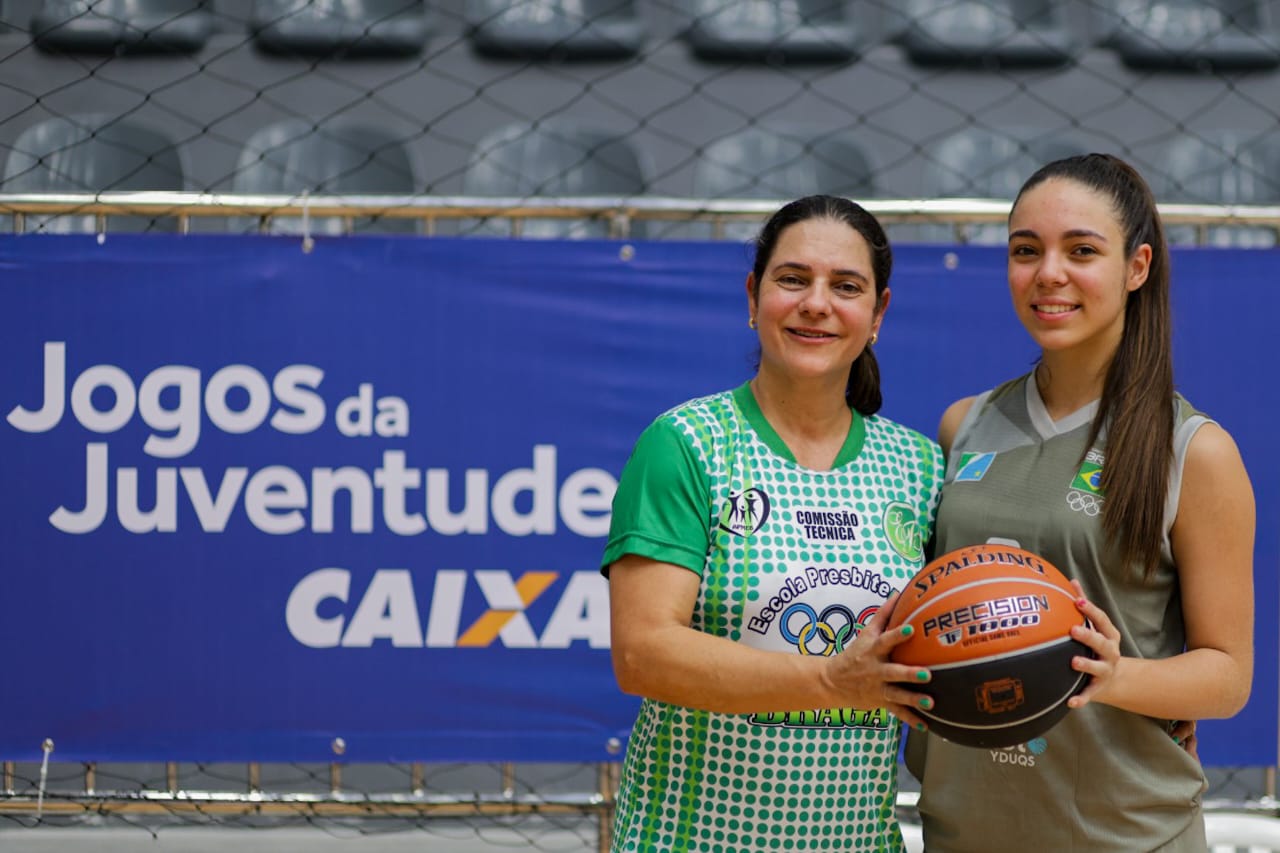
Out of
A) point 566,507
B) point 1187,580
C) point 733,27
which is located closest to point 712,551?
point 1187,580

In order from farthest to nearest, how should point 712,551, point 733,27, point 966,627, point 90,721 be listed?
point 733,27
point 90,721
point 712,551
point 966,627

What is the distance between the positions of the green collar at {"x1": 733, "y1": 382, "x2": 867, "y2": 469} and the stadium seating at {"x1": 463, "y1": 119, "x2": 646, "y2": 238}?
3362 millimetres

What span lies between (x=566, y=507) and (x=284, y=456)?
587 mm

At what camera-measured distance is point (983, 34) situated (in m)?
5.49

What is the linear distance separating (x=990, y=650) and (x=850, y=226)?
533 millimetres

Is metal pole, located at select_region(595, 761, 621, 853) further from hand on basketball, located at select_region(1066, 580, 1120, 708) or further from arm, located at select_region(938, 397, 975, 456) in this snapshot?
hand on basketball, located at select_region(1066, 580, 1120, 708)

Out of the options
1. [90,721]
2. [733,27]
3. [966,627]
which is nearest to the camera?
[966,627]

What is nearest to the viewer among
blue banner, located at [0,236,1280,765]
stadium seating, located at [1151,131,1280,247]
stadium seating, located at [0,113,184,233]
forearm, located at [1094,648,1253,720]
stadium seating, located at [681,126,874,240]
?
forearm, located at [1094,648,1253,720]

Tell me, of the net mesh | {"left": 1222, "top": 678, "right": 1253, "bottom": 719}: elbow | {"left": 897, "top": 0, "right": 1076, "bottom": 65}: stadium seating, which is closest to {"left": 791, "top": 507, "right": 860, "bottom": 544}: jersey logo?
{"left": 1222, "top": 678, "right": 1253, "bottom": 719}: elbow

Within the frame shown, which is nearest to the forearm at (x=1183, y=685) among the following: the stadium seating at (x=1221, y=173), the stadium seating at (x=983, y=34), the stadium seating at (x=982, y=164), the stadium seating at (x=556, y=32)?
the stadium seating at (x=982, y=164)

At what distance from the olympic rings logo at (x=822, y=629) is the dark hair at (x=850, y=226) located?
0.30 m

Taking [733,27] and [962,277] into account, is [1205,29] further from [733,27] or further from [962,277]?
[962,277]

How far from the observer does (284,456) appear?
274 cm

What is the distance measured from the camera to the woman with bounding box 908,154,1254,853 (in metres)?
1.55
